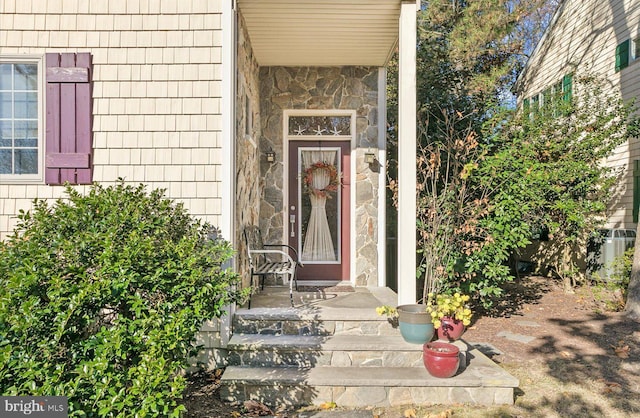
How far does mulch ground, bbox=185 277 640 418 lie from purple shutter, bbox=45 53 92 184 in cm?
212

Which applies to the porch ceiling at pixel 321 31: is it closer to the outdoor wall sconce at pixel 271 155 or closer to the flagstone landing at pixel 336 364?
the outdoor wall sconce at pixel 271 155

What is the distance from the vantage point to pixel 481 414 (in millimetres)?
3076

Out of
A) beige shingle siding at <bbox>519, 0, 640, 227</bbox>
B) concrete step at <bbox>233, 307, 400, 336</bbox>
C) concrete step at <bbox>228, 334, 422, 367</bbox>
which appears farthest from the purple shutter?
beige shingle siding at <bbox>519, 0, 640, 227</bbox>

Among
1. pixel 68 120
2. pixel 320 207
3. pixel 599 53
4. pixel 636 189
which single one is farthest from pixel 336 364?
pixel 599 53

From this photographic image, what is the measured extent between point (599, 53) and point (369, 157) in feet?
19.3

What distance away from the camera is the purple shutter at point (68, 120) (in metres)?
3.85

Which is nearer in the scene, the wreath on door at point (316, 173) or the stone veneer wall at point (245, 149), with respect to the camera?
the stone veneer wall at point (245, 149)

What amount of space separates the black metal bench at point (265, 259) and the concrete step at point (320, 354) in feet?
2.00

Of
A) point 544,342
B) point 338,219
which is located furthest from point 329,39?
point 544,342

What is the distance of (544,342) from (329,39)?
399 centimetres

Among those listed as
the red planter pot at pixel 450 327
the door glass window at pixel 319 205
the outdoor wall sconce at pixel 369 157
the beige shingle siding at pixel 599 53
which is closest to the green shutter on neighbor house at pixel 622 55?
the beige shingle siding at pixel 599 53

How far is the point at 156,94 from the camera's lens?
393cm

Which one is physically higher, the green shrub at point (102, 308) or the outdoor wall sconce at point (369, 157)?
the outdoor wall sconce at point (369, 157)
